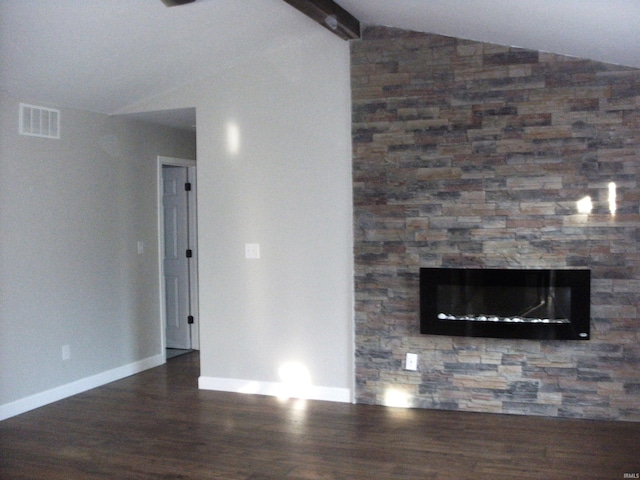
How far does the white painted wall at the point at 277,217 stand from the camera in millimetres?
4934

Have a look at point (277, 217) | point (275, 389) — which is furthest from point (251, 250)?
point (275, 389)

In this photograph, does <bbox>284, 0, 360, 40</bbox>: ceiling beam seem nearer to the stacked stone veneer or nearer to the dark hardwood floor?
the stacked stone veneer

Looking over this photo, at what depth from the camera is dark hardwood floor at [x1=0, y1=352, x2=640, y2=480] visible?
358 centimetres

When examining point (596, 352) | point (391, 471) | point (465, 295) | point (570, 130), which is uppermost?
point (570, 130)

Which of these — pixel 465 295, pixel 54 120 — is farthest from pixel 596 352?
pixel 54 120

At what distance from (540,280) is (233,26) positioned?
9.08 ft

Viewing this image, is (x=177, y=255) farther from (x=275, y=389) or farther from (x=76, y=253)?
(x=275, y=389)

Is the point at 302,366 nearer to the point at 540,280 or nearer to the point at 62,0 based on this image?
the point at 540,280

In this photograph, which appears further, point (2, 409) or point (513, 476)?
point (2, 409)

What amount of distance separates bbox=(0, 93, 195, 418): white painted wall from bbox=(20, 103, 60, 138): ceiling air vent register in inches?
2.2

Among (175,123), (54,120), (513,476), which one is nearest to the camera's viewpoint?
(513,476)

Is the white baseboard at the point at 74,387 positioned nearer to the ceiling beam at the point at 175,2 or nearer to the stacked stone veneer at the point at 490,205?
the stacked stone veneer at the point at 490,205

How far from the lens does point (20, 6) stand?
11.8 ft

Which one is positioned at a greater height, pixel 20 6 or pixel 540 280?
pixel 20 6
